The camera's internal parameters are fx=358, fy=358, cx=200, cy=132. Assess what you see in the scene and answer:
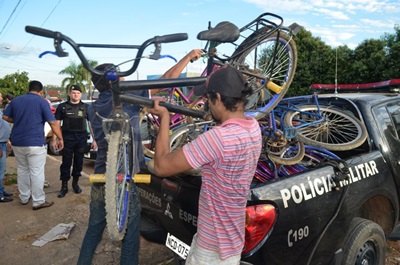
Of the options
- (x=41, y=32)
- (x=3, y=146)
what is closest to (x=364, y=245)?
(x=41, y=32)

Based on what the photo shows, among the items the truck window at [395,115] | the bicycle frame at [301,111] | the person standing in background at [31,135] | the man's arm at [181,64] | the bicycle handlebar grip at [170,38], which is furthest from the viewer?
the person standing in background at [31,135]

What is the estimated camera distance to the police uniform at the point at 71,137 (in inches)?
244

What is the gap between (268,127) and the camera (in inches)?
132

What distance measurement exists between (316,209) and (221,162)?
1042mm

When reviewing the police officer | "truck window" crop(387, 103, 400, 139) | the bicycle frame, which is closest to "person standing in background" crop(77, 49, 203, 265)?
the bicycle frame

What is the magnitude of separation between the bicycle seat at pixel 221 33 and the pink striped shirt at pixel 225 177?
2.97ft

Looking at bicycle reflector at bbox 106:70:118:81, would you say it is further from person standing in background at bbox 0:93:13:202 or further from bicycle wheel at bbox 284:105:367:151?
person standing in background at bbox 0:93:13:202

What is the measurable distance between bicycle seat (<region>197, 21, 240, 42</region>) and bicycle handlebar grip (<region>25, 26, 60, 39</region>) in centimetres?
101

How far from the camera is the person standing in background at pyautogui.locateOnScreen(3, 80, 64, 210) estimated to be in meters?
5.33

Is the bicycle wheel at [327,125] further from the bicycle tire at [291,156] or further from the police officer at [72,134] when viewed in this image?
the police officer at [72,134]

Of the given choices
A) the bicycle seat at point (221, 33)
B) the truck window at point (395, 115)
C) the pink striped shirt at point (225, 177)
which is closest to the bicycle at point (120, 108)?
the bicycle seat at point (221, 33)

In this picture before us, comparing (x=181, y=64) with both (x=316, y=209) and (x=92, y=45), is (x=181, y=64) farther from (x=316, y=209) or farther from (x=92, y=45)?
(x=316, y=209)

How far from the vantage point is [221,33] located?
2.66 metres

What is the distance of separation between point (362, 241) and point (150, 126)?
2260mm
